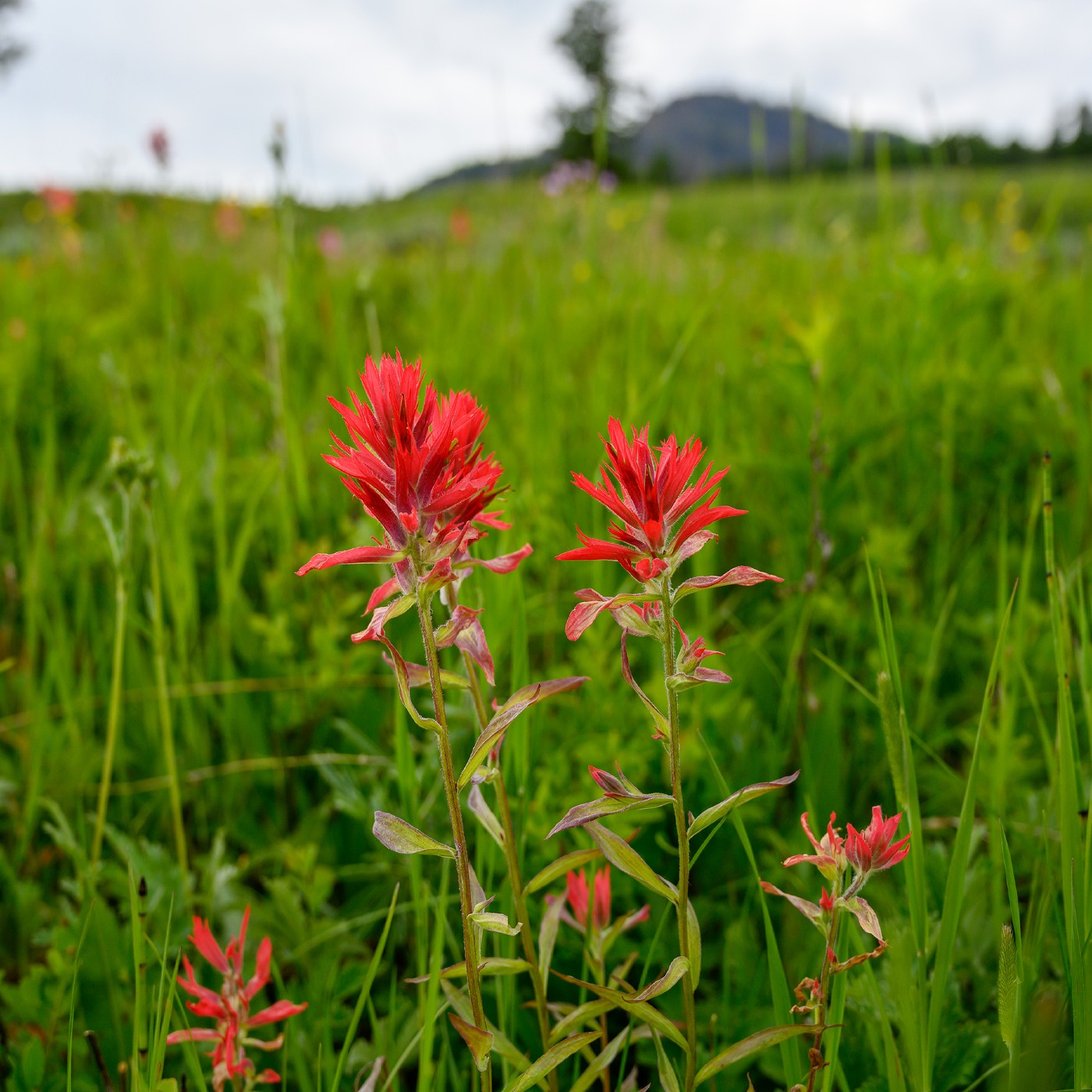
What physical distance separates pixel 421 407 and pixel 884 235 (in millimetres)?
2113

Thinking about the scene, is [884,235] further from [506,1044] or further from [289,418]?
[506,1044]

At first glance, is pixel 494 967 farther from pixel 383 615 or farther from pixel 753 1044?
pixel 383 615

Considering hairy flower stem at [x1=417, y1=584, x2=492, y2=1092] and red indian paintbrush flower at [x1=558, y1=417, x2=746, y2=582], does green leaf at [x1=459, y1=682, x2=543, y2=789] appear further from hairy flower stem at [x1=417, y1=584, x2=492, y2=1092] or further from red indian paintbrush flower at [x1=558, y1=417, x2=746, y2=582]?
red indian paintbrush flower at [x1=558, y1=417, x2=746, y2=582]

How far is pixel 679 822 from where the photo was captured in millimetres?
617

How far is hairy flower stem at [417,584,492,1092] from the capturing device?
22.3 inches

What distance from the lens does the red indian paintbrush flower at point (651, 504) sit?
584 millimetres

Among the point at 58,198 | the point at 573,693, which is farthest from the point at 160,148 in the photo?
the point at 573,693

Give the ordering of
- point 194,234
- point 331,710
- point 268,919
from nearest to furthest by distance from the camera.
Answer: point 268,919 → point 331,710 → point 194,234

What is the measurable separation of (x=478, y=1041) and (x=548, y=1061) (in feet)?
0.19

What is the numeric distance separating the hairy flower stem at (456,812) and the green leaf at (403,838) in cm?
1

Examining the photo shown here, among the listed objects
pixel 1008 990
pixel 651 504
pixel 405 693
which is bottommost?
pixel 1008 990

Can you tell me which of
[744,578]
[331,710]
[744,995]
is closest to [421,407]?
[744,578]

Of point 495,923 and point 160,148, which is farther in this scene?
point 160,148

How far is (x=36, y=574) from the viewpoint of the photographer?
151 cm
